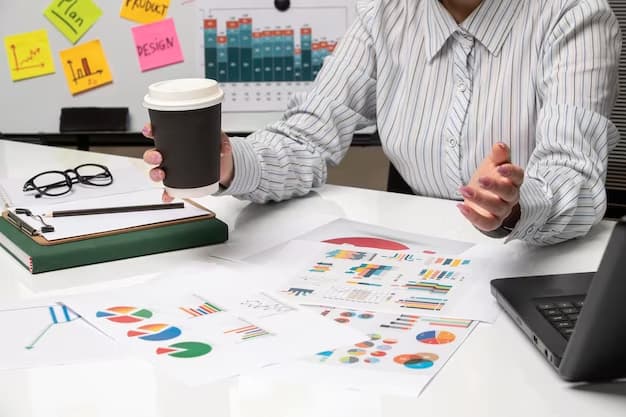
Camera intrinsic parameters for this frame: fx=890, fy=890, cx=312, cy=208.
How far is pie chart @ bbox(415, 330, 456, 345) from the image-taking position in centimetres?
94

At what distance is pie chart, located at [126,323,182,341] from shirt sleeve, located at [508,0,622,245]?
0.47 m

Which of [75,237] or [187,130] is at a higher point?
[187,130]

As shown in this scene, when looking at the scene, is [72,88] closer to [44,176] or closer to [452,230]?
[44,176]

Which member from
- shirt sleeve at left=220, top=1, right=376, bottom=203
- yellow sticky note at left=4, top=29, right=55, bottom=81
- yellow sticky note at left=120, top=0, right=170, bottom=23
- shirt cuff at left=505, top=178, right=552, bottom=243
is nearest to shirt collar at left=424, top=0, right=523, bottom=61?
shirt sleeve at left=220, top=1, right=376, bottom=203

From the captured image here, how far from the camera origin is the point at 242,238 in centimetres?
129

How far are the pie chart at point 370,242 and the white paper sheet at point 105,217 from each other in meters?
0.21

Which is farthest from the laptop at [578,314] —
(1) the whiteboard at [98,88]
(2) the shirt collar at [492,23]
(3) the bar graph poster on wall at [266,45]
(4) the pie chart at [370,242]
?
(1) the whiteboard at [98,88]

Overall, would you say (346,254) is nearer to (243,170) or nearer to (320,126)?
(243,170)

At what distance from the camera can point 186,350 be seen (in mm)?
918

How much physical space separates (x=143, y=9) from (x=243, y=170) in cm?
95

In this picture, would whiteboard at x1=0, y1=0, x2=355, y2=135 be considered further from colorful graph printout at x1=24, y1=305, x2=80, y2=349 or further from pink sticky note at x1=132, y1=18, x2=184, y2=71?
colorful graph printout at x1=24, y1=305, x2=80, y2=349

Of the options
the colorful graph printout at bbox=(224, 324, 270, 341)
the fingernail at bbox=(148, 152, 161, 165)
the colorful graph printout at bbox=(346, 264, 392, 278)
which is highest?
the fingernail at bbox=(148, 152, 161, 165)

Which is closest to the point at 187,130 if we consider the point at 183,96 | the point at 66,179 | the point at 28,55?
the point at 183,96

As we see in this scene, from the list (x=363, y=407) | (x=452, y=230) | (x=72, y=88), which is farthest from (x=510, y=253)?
(x=72, y=88)
